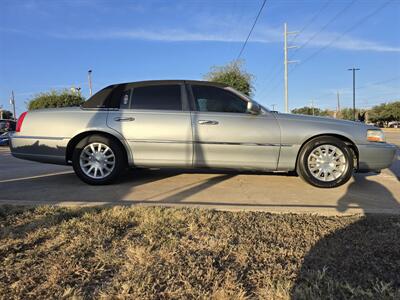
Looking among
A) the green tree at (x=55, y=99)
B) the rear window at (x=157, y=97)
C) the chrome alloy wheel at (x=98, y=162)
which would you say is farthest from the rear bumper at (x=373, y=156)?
the green tree at (x=55, y=99)

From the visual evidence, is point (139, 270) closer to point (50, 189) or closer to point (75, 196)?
point (75, 196)

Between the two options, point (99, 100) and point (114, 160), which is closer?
point (114, 160)

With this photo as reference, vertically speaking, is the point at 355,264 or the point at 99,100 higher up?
the point at 99,100

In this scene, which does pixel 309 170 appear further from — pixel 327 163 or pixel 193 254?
pixel 193 254

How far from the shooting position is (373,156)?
17.3ft

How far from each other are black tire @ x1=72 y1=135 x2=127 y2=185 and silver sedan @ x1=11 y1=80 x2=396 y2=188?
15mm

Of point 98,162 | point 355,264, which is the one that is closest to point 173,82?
point 98,162

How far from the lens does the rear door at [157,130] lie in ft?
17.3

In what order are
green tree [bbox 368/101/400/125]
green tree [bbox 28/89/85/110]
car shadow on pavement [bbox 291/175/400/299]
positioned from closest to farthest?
car shadow on pavement [bbox 291/175/400/299] → green tree [bbox 28/89/85/110] → green tree [bbox 368/101/400/125]

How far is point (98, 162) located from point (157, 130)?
3.23ft

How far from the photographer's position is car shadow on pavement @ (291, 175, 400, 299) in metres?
2.23

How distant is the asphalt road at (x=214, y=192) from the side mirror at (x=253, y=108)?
1095 millimetres

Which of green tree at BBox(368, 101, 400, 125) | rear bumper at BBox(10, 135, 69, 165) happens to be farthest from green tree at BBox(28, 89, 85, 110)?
green tree at BBox(368, 101, 400, 125)

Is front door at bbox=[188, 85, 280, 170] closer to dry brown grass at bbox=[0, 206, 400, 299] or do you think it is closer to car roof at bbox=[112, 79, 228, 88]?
car roof at bbox=[112, 79, 228, 88]
